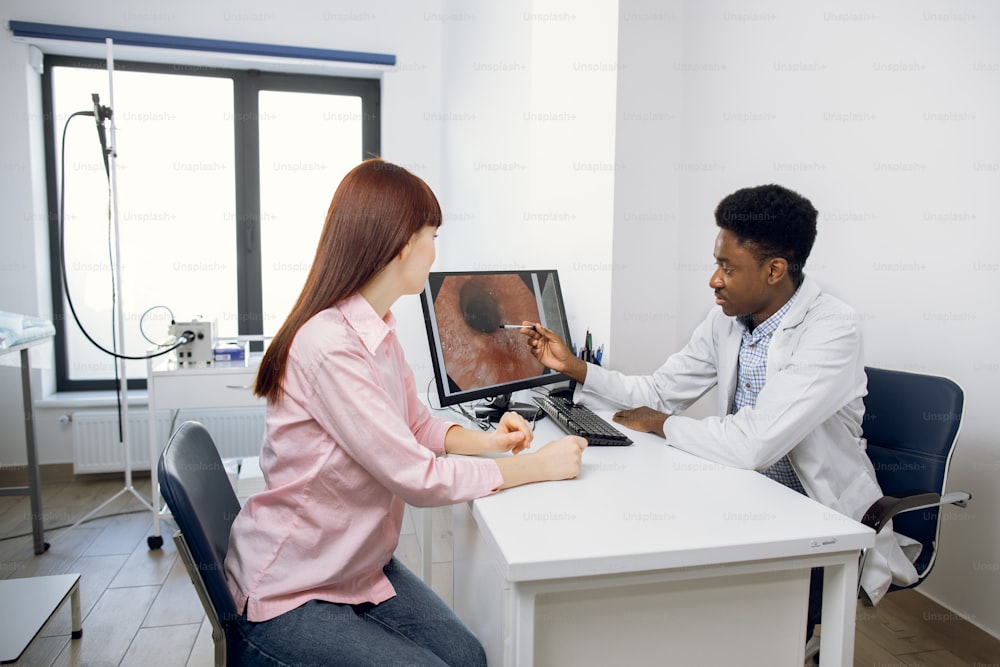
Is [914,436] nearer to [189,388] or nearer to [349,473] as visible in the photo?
[349,473]

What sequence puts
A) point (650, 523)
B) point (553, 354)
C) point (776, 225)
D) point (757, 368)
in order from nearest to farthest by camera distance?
point (650, 523)
point (776, 225)
point (757, 368)
point (553, 354)

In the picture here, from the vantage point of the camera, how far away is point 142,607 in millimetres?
2320

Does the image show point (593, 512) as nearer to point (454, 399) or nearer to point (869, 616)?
point (454, 399)

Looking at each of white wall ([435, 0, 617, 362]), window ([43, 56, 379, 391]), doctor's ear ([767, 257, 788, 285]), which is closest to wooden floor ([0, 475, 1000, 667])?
doctor's ear ([767, 257, 788, 285])

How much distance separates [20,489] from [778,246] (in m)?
3.11

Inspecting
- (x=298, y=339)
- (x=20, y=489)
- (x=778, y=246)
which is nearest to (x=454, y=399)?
(x=298, y=339)

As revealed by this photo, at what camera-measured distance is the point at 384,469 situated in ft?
3.53

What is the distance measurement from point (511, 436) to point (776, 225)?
2.65 ft

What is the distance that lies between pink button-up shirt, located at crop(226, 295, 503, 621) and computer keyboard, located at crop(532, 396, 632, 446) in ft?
1.46

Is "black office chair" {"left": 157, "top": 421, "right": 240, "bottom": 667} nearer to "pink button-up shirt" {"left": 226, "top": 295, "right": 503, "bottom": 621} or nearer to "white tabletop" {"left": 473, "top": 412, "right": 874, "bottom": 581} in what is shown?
"pink button-up shirt" {"left": 226, "top": 295, "right": 503, "bottom": 621}

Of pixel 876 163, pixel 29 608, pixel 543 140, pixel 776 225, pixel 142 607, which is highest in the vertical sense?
pixel 543 140

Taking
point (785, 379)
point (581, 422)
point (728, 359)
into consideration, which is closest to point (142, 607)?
point (581, 422)

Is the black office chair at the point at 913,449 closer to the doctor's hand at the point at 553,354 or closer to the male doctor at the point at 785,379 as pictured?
the male doctor at the point at 785,379

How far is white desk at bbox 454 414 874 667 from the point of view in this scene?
3.25 feet
